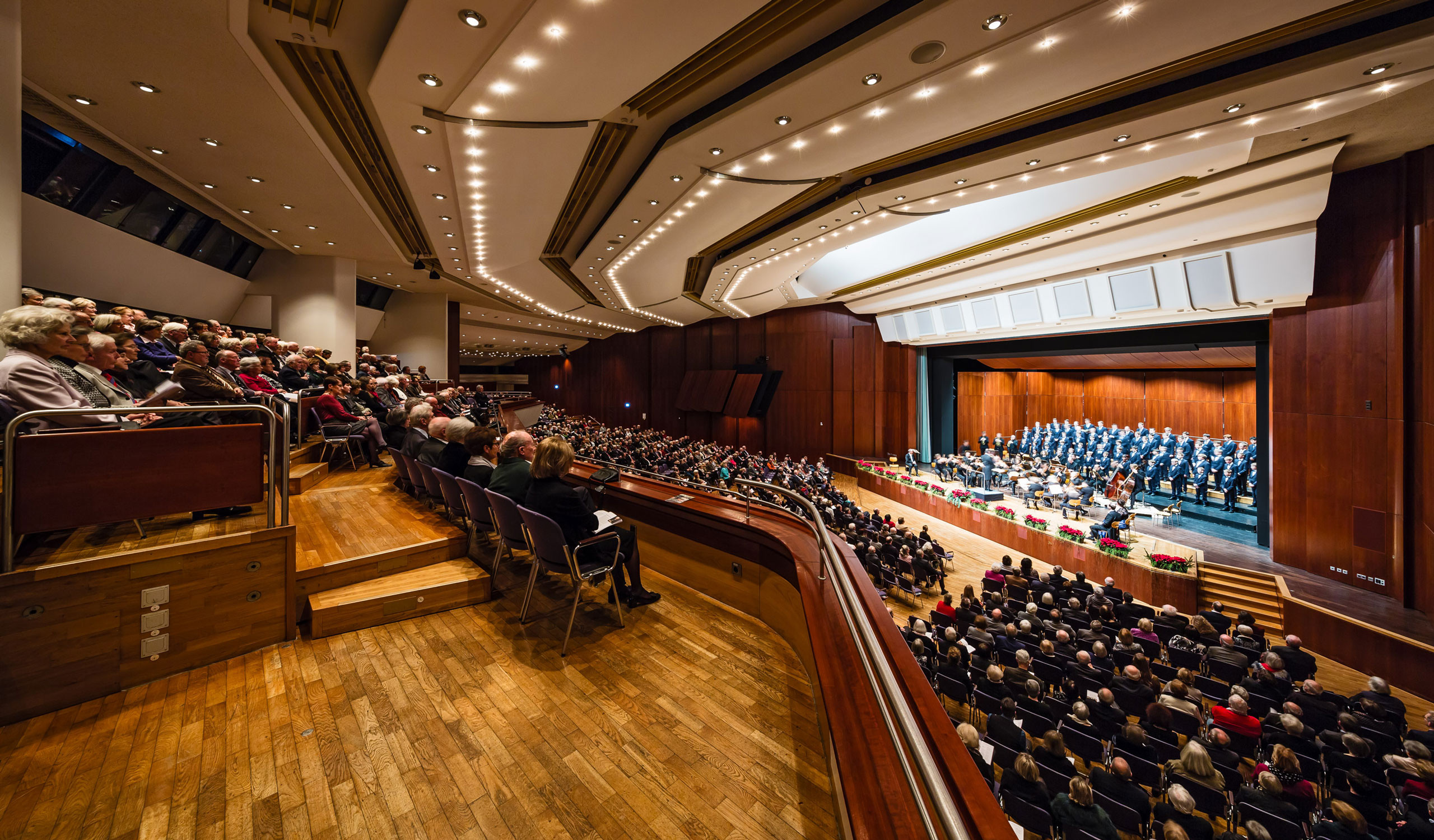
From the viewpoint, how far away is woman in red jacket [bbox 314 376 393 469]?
534 cm

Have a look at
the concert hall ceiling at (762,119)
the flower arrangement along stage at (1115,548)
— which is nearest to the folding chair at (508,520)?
the concert hall ceiling at (762,119)

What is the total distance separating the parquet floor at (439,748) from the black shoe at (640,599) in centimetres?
46

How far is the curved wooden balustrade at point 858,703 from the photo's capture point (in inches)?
44.5

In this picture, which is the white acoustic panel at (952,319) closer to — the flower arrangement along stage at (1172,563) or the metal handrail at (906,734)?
the flower arrangement along stage at (1172,563)

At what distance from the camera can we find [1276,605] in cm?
660

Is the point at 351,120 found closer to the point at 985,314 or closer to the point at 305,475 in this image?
the point at 305,475

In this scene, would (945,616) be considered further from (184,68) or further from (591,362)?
(591,362)

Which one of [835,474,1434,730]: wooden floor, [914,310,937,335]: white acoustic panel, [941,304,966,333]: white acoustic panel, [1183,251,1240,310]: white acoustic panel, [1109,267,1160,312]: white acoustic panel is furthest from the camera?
[914,310,937,335]: white acoustic panel

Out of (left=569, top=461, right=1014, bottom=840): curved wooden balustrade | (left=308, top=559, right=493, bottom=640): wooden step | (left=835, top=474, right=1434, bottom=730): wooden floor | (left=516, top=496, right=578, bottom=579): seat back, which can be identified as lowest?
(left=835, top=474, right=1434, bottom=730): wooden floor

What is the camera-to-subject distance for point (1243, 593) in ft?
22.6

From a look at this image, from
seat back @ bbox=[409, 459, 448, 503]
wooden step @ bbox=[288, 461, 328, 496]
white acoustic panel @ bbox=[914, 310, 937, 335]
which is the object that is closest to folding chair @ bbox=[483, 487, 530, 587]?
seat back @ bbox=[409, 459, 448, 503]

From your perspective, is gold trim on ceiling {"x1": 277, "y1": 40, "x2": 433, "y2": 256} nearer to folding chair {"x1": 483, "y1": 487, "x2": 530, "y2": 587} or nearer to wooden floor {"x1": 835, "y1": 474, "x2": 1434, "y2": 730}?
folding chair {"x1": 483, "y1": 487, "x2": 530, "y2": 587}

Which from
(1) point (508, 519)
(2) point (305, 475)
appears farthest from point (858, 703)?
(2) point (305, 475)

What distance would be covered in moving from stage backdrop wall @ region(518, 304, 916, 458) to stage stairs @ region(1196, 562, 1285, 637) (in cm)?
849
